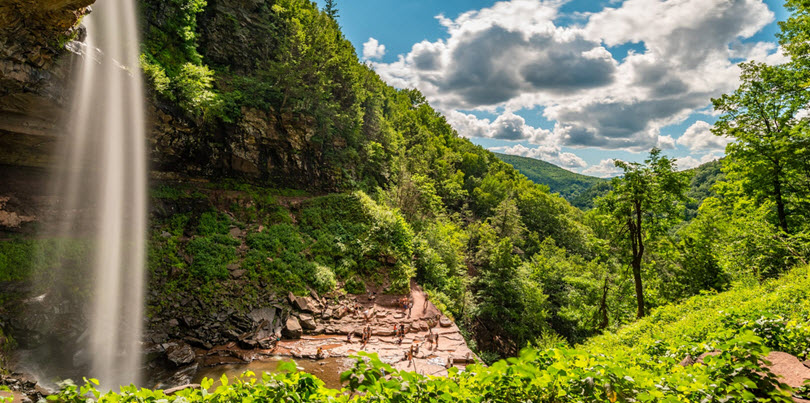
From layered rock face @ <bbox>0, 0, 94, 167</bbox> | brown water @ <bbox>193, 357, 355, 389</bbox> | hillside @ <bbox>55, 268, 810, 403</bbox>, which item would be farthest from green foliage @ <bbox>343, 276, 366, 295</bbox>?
hillside @ <bbox>55, 268, 810, 403</bbox>

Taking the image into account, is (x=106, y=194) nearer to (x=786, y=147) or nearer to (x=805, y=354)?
(x=805, y=354)

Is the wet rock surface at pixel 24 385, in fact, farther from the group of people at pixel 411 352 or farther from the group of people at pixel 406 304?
the group of people at pixel 406 304

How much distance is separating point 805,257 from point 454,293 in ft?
55.8

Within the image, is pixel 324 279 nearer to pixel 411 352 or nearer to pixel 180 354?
pixel 411 352

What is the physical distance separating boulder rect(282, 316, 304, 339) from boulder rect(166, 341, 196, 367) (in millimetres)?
3633

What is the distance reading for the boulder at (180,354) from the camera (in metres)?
11.7

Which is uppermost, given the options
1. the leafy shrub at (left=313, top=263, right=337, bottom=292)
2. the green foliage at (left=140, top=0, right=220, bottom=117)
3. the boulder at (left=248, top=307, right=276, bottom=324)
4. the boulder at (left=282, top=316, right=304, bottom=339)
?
the green foliage at (left=140, top=0, right=220, bottom=117)

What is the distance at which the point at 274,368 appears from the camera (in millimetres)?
11812

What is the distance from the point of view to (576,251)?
5022cm

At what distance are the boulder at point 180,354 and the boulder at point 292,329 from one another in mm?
3633

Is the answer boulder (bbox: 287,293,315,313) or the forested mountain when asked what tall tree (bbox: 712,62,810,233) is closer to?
the forested mountain

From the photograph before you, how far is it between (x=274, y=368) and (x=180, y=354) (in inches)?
142

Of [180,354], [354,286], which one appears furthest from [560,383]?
[354,286]

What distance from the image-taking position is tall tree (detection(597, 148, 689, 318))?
12.8 metres
